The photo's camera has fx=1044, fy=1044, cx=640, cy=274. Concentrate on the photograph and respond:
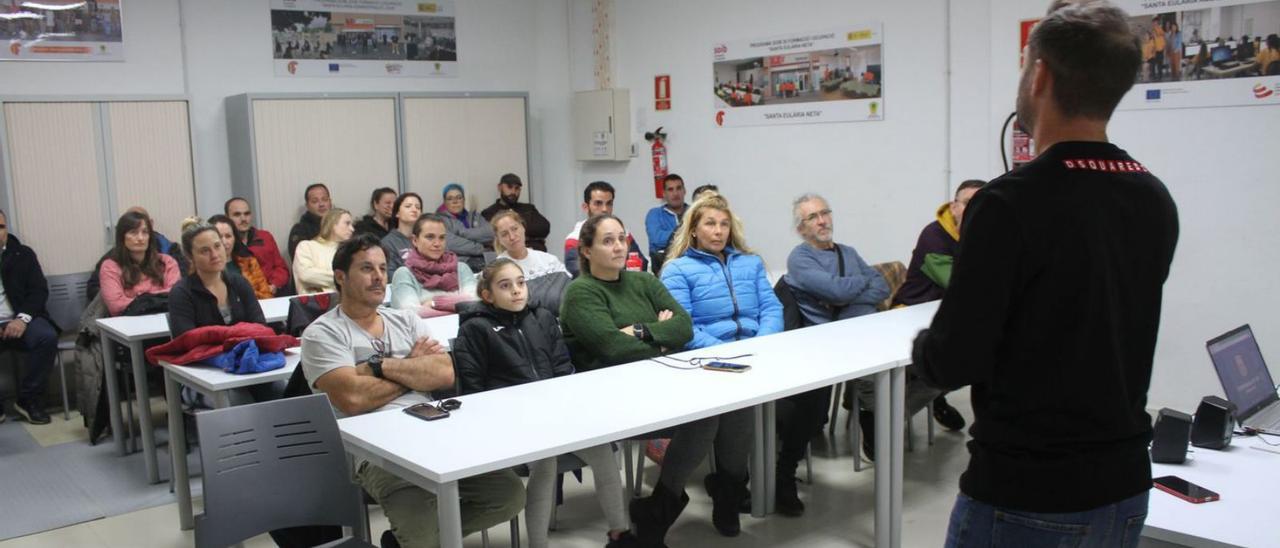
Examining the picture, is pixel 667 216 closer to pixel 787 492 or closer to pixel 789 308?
pixel 789 308

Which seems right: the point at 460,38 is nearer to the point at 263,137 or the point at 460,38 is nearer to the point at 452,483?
the point at 263,137

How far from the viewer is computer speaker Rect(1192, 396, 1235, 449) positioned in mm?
2691

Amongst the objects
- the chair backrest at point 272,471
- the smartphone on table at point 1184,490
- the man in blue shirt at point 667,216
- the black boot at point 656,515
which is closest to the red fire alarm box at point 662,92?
the man in blue shirt at point 667,216

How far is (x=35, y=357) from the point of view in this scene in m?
5.97

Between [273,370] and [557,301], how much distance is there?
1444 mm

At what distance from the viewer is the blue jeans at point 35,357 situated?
5.94 m

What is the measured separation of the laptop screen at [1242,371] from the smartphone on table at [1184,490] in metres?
0.54

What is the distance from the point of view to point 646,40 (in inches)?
337

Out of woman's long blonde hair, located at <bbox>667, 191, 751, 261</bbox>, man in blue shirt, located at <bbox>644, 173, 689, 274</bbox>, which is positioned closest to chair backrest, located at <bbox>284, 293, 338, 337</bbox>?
woman's long blonde hair, located at <bbox>667, 191, 751, 261</bbox>

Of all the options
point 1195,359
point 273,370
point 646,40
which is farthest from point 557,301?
point 646,40

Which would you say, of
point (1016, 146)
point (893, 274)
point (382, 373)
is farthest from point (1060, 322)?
point (1016, 146)

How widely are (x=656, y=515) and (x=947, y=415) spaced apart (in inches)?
83.2

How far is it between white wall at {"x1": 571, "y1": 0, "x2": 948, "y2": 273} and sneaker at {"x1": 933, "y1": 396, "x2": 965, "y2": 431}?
1.75 m

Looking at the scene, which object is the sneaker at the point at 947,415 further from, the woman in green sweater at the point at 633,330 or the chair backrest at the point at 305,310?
the chair backrest at the point at 305,310
